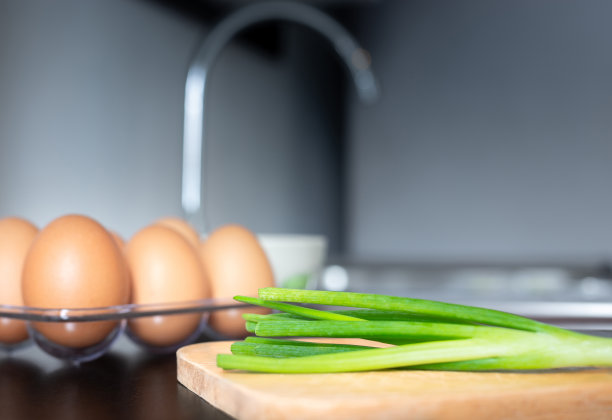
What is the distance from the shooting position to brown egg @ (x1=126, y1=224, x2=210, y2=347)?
0.64m

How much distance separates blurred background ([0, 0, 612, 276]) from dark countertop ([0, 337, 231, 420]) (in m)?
1.31

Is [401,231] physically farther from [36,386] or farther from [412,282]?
[36,386]

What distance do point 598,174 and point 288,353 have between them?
277 centimetres

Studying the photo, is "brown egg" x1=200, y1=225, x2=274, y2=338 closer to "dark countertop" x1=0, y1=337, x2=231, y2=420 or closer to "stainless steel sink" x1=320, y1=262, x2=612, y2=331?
"dark countertop" x1=0, y1=337, x2=231, y2=420

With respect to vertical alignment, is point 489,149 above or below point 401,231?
above

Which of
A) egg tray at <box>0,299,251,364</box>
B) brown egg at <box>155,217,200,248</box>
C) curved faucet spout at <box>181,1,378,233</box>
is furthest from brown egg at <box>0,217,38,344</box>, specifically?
curved faucet spout at <box>181,1,378,233</box>

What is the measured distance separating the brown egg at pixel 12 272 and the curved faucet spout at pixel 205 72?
84 centimetres

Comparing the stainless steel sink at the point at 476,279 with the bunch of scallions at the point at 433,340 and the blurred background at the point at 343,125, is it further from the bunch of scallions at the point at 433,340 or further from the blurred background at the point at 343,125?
the bunch of scallions at the point at 433,340

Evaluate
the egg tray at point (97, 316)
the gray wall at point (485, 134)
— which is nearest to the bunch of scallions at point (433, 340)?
the egg tray at point (97, 316)

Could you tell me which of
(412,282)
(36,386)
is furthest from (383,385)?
(412,282)

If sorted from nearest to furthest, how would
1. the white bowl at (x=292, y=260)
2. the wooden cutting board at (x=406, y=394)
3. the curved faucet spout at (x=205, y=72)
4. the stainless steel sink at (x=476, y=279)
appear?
the wooden cutting board at (x=406, y=394) → the white bowl at (x=292, y=260) → the curved faucet spout at (x=205, y=72) → the stainless steel sink at (x=476, y=279)

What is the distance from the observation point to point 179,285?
0.67 meters

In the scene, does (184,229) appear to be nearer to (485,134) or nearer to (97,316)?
(97,316)

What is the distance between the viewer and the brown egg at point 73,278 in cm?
59
